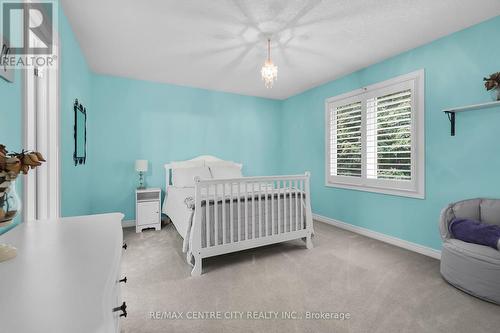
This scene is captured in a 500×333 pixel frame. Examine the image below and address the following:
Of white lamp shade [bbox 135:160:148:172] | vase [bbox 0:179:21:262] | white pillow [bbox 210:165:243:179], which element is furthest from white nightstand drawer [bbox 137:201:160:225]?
vase [bbox 0:179:21:262]

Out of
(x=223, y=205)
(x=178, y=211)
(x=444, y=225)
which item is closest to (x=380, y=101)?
(x=444, y=225)

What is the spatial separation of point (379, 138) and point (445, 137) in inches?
29.2

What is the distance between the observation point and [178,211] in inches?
119

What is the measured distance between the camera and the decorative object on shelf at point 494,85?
2100mm

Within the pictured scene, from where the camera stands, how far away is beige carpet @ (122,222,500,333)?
5.20ft

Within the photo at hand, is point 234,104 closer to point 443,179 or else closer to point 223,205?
point 223,205

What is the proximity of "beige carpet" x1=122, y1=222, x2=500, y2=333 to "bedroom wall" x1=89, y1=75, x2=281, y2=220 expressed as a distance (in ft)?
4.91

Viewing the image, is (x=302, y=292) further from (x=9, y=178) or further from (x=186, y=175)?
(x=186, y=175)

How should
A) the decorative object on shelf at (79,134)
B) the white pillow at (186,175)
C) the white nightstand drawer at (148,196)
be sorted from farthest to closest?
the white pillow at (186,175) < the white nightstand drawer at (148,196) < the decorative object on shelf at (79,134)

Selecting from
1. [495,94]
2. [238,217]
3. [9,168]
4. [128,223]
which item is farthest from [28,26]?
[495,94]

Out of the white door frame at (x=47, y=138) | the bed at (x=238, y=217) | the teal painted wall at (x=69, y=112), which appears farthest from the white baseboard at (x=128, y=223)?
the white door frame at (x=47, y=138)

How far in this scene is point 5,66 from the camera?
1073 millimetres

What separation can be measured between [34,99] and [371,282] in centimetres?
314

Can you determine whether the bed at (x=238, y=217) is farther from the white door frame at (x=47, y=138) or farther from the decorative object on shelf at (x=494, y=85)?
the decorative object on shelf at (x=494, y=85)
